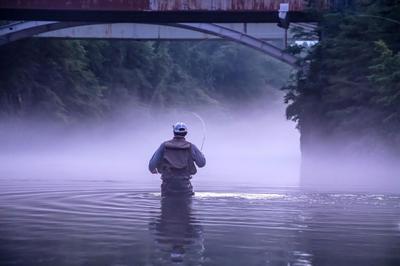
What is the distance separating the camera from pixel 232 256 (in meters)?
10.1

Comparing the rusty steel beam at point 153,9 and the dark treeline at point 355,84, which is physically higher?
the rusty steel beam at point 153,9

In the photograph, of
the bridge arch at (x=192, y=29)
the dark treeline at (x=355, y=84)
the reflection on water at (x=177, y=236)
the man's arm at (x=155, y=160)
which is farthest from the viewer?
the bridge arch at (x=192, y=29)

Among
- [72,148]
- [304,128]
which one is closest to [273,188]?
[304,128]

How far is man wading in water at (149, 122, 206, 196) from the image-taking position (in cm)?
1706

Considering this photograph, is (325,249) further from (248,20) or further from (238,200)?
(248,20)

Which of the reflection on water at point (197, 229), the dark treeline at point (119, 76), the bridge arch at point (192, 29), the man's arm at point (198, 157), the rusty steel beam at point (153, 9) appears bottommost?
the dark treeline at point (119, 76)

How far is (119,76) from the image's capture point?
84.7m

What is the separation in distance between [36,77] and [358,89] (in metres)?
31.8

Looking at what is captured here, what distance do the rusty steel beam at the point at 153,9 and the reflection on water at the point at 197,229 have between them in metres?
24.1

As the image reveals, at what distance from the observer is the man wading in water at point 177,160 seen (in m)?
17.1

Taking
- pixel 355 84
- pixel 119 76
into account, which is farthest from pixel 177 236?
pixel 119 76

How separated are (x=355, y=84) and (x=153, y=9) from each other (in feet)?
31.3

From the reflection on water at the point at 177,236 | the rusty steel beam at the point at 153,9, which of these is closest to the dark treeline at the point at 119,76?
the rusty steel beam at the point at 153,9

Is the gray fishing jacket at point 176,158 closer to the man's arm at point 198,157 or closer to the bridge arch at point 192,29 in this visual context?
the man's arm at point 198,157
